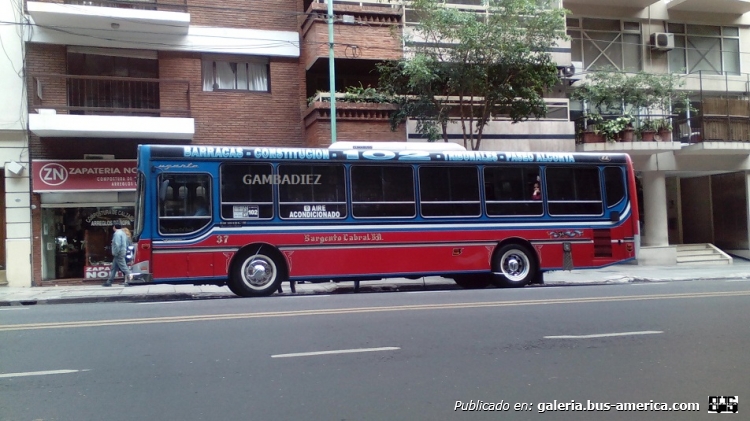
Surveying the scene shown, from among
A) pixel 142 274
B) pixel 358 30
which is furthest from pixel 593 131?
pixel 142 274

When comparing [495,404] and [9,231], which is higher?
[9,231]

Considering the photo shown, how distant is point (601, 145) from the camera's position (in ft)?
70.3

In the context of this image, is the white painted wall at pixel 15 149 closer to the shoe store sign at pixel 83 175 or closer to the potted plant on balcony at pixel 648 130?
the shoe store sign at pixel 83 175

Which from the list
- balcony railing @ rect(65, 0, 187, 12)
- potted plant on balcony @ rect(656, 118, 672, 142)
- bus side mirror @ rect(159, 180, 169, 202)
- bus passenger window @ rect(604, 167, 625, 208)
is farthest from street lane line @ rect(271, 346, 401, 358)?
potted plant on balcony @ rect(656, 118, 672, 142)

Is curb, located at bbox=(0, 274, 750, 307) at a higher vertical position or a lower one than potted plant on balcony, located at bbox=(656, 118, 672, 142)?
lower

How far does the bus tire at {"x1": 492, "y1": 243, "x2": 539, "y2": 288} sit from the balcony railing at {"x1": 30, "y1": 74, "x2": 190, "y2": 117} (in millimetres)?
9736

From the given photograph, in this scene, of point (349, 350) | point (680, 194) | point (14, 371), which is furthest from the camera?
point (680, 194)

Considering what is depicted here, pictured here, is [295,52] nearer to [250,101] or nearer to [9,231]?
[250,101]

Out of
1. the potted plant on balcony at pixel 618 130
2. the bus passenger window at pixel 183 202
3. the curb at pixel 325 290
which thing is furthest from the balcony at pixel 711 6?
the bus passenger window at pixel 183 202

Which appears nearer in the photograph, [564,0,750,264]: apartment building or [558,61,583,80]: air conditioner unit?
[558,61,583,80]: air conditioner unit

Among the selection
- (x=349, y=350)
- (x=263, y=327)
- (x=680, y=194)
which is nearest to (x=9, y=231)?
(x=263, y=327)

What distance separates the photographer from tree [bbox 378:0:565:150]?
1700 cm

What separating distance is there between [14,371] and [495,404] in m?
4.84

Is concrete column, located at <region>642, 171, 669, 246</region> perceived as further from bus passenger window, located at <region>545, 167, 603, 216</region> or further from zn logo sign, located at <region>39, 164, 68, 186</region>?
zn logo sign, located at <region>39, 164, 68, 186</region>
